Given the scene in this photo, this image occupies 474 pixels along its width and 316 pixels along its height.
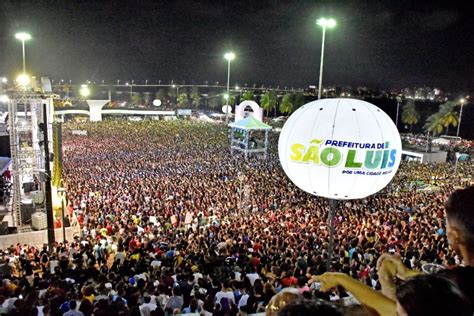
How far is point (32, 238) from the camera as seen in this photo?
44.0 ft

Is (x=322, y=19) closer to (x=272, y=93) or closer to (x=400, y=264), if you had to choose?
(x=400, y=264)

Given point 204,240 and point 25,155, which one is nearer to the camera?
point 204,240

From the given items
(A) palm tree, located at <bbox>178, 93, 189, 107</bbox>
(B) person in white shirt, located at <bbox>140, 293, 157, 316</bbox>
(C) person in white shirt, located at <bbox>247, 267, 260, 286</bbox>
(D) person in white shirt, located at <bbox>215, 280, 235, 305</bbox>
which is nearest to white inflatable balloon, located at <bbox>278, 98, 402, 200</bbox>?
(D) person in white shirt, located at <bbox>215, 280, 235, 305</bbox>

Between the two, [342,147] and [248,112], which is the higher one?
[248,112]

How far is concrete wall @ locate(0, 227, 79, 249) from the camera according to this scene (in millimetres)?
13109

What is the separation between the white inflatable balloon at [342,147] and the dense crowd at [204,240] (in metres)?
1.57

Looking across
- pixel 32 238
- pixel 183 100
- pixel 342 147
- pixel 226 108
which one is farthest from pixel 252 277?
pixel 183 100

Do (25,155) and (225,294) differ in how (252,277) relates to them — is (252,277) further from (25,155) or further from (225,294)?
(25,155)

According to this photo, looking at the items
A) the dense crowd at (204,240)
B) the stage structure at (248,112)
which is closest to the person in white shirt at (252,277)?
the dense crowd at (204,240)

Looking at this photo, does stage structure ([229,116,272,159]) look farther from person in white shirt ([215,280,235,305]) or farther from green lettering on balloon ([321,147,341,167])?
green lettering on balloon ([321,147,341,167])

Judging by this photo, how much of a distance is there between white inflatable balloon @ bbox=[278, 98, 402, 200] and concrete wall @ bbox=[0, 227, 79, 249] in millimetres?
9990

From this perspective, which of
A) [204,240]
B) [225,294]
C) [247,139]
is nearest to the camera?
[225,294]

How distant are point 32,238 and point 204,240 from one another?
244 inches

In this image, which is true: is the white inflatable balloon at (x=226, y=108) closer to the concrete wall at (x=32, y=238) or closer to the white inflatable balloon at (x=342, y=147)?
the concrete wall at (x=32, y=238)
